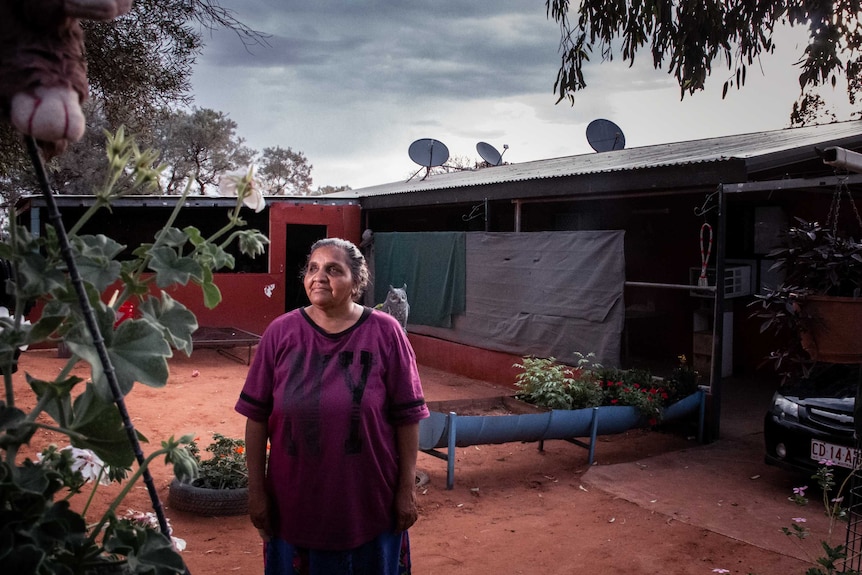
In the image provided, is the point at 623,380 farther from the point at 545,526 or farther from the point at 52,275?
the point at 52,275

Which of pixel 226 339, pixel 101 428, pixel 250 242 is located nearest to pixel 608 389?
pixel 250 242

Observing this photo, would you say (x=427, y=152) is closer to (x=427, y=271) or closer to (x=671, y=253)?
(x=427, y=271)

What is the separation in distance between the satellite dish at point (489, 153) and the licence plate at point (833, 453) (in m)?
13.7

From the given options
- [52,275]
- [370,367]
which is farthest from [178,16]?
[52,275]

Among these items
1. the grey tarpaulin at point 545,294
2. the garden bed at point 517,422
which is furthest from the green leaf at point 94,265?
the grey tarpaulin at point 545,294

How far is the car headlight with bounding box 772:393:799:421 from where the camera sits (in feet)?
20.8

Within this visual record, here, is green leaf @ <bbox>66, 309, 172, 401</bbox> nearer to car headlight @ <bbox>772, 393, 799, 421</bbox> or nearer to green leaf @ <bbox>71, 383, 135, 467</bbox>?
green leaf @ <bbox>71, 383, 135, 467</bbox>

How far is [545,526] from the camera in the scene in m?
5.63

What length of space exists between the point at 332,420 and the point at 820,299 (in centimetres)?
213

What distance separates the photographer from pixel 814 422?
241 inches

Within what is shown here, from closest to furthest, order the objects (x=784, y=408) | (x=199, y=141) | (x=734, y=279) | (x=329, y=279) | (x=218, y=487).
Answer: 1. (x=329, y=279)
2. (x=218, y=487)
3. (x=784, y=408)
4. (x=734, y=279)
5. (x=199, y=141)

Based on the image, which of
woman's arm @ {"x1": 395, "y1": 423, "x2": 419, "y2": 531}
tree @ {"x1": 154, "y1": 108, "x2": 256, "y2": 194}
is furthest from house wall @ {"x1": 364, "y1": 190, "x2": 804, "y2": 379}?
tree @ {"x1": 154, "y1": 108, "x2": 256, "y2": 194}

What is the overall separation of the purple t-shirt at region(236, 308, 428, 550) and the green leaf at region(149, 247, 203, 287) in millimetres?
1301

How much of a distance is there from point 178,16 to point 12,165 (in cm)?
221
